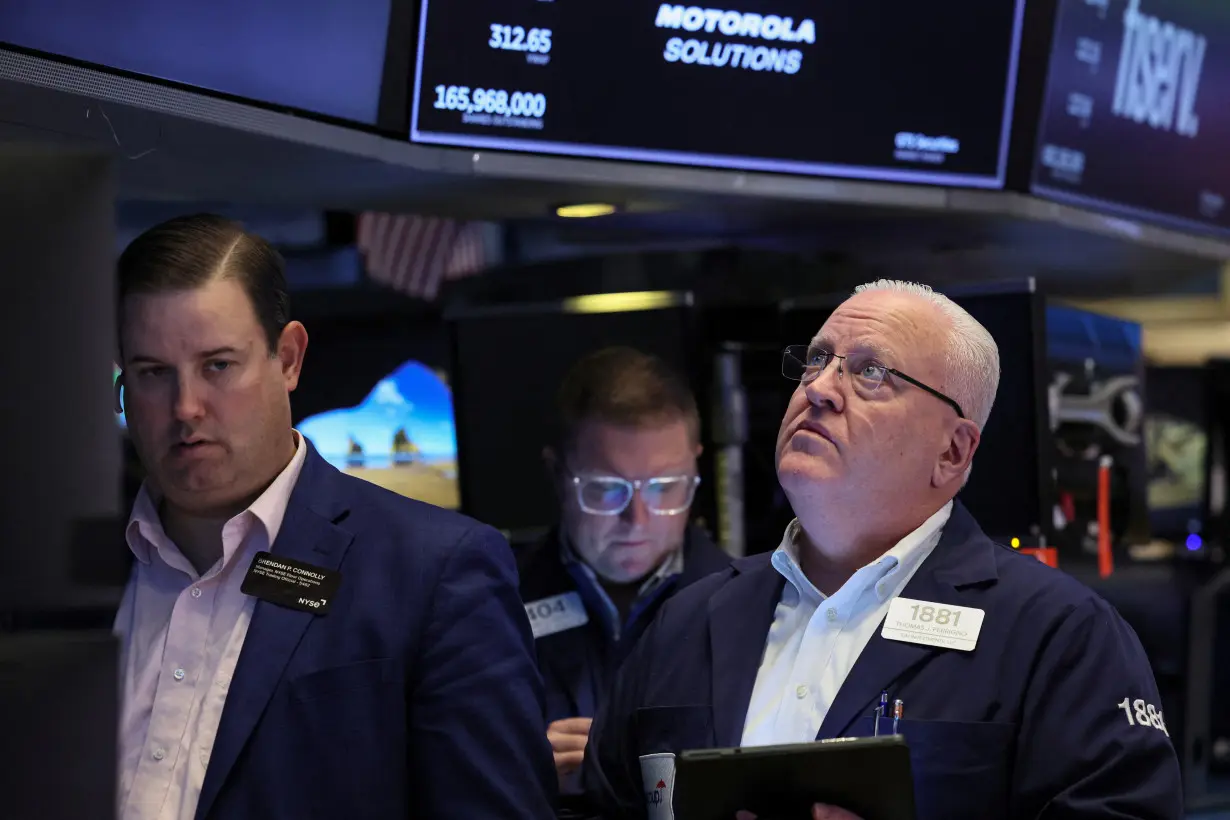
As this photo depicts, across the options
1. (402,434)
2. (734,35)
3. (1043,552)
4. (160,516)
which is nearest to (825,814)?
(160,516)

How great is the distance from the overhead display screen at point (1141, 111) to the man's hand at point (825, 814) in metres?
2.52

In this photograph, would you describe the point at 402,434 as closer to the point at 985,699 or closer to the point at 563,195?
the point at 563,195

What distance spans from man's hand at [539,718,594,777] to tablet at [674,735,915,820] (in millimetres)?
1003

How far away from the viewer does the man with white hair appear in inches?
81.4

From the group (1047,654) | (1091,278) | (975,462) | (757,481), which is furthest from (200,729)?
(1091,278)

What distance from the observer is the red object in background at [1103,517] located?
4.08 meters

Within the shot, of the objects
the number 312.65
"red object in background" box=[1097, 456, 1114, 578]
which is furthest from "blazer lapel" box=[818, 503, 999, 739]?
"red object in background" box=[1097, 456, 1114, 578]

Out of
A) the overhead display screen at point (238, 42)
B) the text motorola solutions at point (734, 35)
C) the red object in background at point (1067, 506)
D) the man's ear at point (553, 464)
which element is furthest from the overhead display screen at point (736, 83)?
A: the red object in background at point (1067, 506)

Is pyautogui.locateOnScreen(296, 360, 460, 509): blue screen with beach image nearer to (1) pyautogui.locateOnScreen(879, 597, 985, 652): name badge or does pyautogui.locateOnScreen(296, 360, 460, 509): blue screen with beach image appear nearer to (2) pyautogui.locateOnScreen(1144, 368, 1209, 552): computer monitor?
(1) pyautogui.locateOnScreen(879, 597, 985, 652): name badge

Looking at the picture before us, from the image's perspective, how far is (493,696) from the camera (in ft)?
6.91

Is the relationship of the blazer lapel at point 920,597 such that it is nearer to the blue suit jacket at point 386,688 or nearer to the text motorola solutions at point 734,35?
the blue suit jacket at point 386,688

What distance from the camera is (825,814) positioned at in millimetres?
1970

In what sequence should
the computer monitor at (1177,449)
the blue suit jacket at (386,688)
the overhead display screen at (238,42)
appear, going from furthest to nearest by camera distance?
the computer monitor at (1177,449)
the overhead display screen at (238,42)
the blue suit jacket at (386,688)

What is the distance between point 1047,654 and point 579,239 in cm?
256
